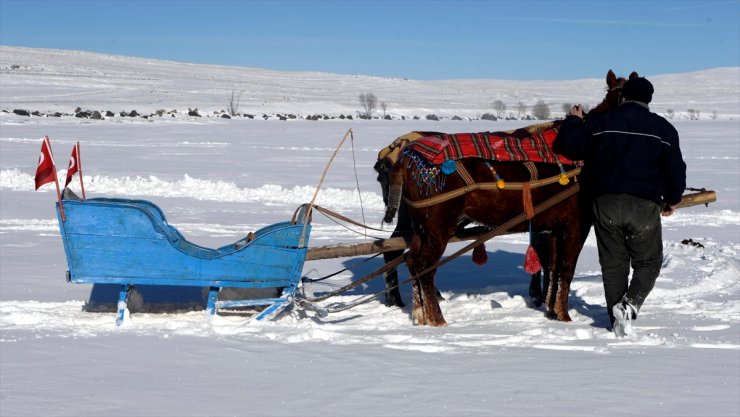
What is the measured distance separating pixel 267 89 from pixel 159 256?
8935 cm

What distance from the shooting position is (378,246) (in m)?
6.20

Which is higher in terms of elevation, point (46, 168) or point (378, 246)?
point (46, 168)

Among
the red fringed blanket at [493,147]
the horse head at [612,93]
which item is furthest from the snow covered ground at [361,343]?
the horse head at [612,93]

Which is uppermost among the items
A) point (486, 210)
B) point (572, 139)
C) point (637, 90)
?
point (637, 90)

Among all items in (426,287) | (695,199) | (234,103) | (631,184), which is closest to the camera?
(631,184)

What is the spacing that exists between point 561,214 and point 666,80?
444 feet

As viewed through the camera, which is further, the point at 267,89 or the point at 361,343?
the point at 267,89

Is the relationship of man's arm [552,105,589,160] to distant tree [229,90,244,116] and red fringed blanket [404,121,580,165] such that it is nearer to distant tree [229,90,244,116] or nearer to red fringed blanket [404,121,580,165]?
red fringed blanket [404,121,580,165]

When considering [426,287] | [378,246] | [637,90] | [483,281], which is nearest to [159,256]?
[378,246]

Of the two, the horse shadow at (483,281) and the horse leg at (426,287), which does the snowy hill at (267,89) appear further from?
the horse leg at (426,287)

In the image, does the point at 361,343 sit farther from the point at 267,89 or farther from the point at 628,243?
the point at 267,89

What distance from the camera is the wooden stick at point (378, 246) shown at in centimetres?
604

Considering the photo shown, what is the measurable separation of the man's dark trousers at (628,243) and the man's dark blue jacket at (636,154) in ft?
0.26

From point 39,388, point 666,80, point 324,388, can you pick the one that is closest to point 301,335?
point 324,388
